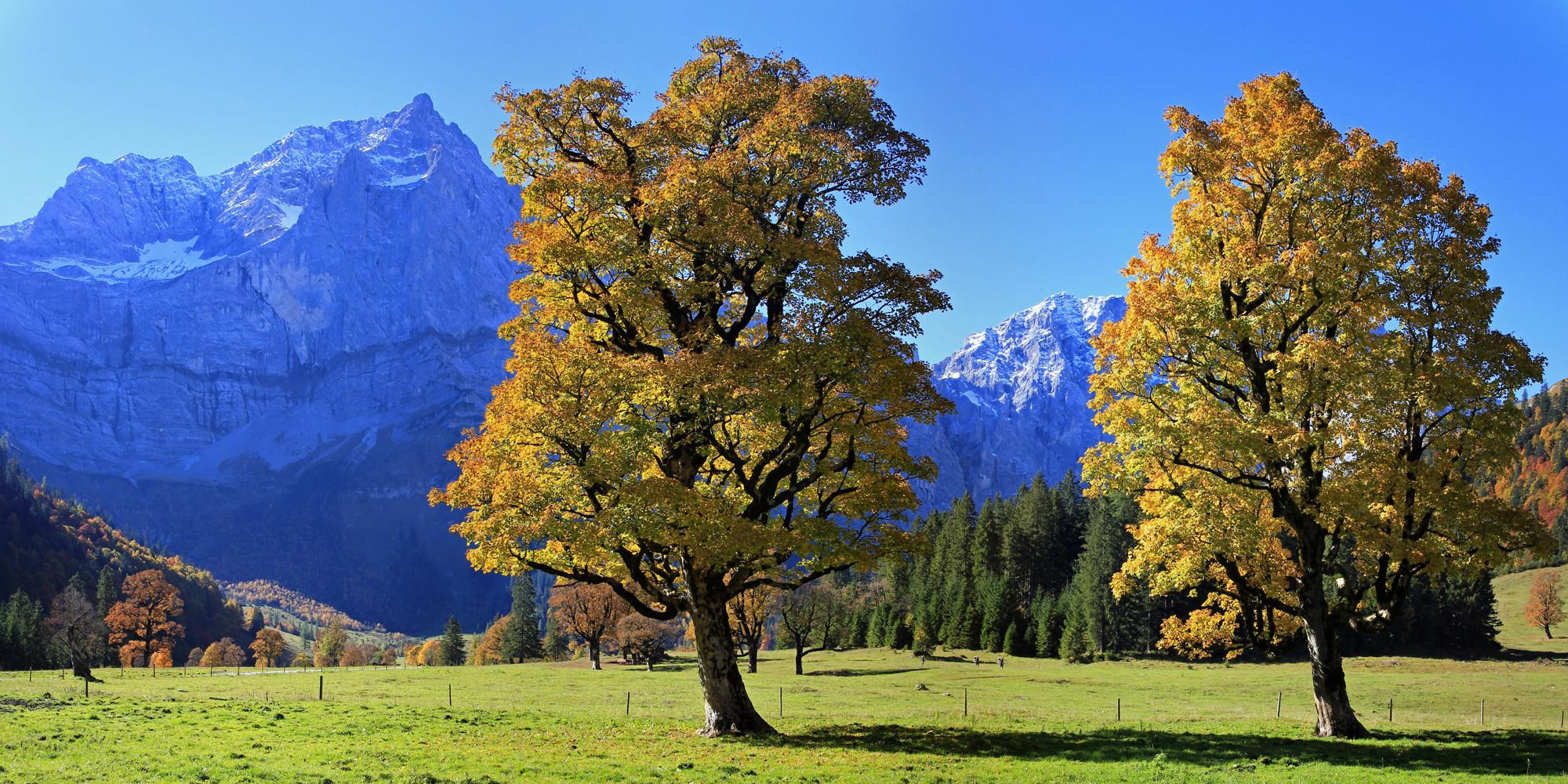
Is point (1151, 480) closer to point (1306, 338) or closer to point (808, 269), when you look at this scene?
point (1306, 338)

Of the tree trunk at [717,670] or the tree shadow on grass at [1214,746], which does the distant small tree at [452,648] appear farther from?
the tree shadow on grass at [1214,746]

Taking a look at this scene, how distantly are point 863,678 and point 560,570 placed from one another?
48948mm

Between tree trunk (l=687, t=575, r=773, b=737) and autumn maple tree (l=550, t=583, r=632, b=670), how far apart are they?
66756 millimetres

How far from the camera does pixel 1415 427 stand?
71.3 feet

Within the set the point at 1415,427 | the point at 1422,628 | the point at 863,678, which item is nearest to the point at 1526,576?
the point at 1422,628

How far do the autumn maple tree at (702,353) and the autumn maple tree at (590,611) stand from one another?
67188 millimetres

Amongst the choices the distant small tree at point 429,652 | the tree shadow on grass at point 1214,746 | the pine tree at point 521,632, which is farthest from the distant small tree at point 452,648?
the tree shadow on grass at point 1214,746

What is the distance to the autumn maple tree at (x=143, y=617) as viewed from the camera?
344ft

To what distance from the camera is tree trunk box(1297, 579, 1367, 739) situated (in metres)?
22.9

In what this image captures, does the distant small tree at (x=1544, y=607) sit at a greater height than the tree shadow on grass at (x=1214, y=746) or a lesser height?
lesser

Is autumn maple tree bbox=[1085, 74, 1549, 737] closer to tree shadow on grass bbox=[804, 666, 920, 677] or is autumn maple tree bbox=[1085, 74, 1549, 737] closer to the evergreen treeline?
tree shadow on grass bbox=[804, 666, 920, 677]

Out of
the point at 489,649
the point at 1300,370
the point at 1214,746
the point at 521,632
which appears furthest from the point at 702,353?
the point at 489,649

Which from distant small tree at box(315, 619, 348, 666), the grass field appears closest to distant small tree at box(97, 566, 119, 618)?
distant small tree at box(315, 619, 348, 666)

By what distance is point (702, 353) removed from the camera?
2077 centimetres
